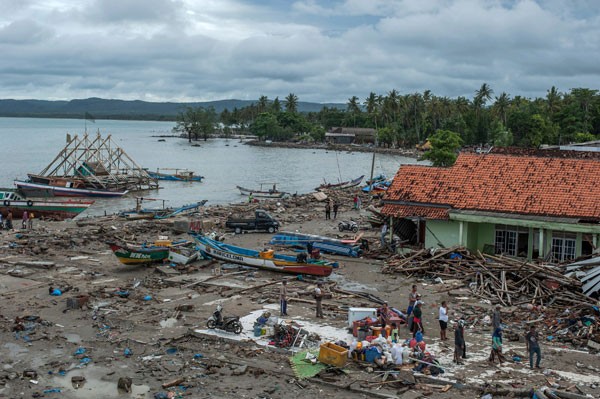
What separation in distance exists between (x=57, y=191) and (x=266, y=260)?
3757 centimetres

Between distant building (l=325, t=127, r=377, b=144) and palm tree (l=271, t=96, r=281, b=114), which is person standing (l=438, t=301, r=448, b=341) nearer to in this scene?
distant building (l=325, t=127, r=377, b=144)

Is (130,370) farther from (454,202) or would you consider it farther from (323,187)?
(323,187)

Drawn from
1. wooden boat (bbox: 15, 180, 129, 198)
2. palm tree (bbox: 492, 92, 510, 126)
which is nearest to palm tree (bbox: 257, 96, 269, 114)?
palm tree (bbox: 492, 92, 510, 126)

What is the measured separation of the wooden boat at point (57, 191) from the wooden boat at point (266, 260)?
29.9 metres

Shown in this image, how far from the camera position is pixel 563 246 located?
26375 mm

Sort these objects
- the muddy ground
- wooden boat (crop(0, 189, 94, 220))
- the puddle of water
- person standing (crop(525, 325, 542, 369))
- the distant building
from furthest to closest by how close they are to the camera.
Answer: the distant building → wooden boat (crop(0, 189, 94, 220)) → person standing (crop(525, 325, 542, 369)) → the muddy ground → the puddle of water

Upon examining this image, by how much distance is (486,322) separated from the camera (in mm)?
20297

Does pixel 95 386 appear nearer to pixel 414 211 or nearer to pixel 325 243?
pixel 325 243

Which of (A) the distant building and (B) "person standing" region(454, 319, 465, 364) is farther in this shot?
(A) the distant building

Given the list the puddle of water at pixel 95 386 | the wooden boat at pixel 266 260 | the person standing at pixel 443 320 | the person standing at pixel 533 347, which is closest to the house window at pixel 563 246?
the wooden boat at pixel 266 260

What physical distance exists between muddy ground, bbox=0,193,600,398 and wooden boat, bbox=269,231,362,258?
76cm

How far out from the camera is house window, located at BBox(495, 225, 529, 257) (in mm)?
27484

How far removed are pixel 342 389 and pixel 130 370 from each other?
5273 mm

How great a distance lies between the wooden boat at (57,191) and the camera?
55688mm
